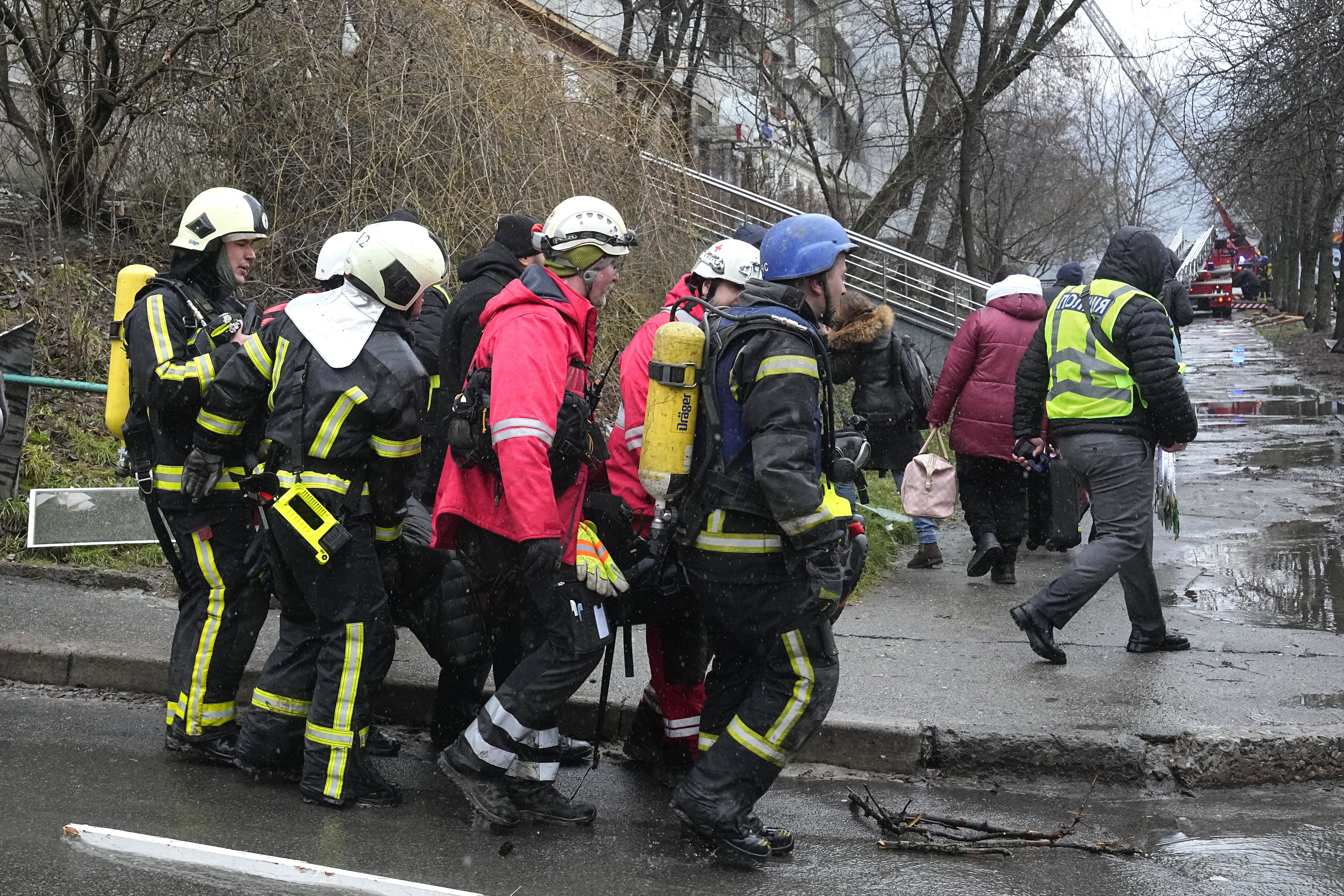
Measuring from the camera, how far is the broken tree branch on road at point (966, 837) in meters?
4.16

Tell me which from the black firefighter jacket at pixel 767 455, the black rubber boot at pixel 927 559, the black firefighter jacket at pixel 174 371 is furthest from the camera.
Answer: the black rubber boot at pixel 927 559

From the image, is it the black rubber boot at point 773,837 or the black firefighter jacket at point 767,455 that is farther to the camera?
the black rubber boot at point 773,837

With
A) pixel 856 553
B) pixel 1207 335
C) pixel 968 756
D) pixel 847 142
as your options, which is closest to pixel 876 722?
pixel 968 756

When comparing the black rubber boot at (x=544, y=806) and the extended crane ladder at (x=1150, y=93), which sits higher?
the extended crane ladder at (x=1150, y=93)

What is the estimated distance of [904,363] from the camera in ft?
26.4

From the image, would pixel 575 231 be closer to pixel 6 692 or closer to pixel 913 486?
pixel 6 692

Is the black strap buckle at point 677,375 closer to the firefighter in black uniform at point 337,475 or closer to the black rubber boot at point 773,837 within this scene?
the firefighter in black uniform at point 337,475

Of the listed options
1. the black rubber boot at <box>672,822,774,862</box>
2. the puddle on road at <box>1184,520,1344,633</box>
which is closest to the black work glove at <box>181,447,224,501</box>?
the black rubber boot at <box>672,822,774,862</box>

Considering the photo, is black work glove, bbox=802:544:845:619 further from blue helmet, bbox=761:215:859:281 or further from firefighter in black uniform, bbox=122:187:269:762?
firefighter in black uniform, bbox=122:187:269:762

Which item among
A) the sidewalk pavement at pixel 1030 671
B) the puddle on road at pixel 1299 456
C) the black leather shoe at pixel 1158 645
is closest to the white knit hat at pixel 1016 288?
the sidewalk pavement at pixel 1030 671

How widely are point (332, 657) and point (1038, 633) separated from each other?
329cm

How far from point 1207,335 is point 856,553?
1430 inches

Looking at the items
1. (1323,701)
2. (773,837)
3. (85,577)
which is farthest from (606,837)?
(85,577)

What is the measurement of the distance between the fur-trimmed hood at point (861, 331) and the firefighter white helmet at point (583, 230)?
371 centimetres
